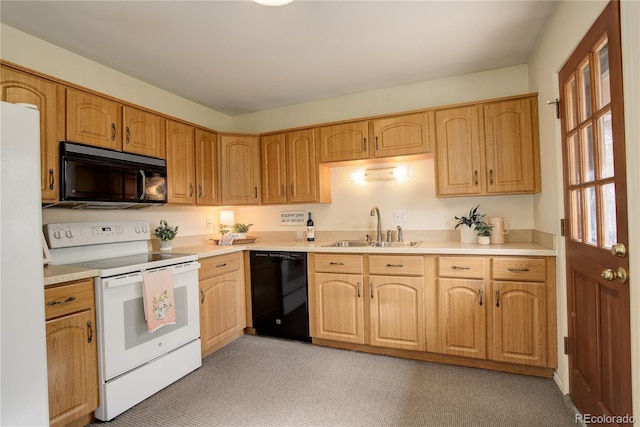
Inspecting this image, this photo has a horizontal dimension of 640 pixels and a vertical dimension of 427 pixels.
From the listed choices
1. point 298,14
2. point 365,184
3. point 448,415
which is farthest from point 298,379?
point 298,14

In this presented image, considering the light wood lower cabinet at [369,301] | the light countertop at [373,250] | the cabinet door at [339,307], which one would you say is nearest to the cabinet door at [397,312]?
the light wood lower cabinet at [369,301]

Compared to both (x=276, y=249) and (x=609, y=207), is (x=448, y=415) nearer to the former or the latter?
(x=609, y=207)

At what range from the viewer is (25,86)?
6.11 ft

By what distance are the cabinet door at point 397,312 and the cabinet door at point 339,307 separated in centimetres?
10

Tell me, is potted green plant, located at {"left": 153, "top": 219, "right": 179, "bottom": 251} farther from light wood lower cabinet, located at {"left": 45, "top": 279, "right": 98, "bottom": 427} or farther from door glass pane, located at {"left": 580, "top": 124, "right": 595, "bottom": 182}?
door glass pane, located at {"left": 580, "top": 124, "right": 595, "bottom": 182}

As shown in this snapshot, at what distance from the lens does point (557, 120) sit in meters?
1.95

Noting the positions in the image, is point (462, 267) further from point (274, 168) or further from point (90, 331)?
point (90, 331)

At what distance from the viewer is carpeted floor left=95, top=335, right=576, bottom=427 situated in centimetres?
181

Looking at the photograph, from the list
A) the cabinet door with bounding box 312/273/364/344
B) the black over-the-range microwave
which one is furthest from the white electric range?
the cabinet door with bounding box 312/273/364/344

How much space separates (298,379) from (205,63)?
2.53m

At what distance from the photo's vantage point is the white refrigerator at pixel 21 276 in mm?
1129

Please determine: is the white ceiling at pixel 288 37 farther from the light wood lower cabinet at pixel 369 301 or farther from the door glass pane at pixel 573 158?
the light wood lower cabinet at pixel 369 301

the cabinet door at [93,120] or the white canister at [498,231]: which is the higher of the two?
the cabinet door at [93,120]

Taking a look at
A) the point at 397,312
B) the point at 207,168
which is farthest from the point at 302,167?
the point at 397,312
